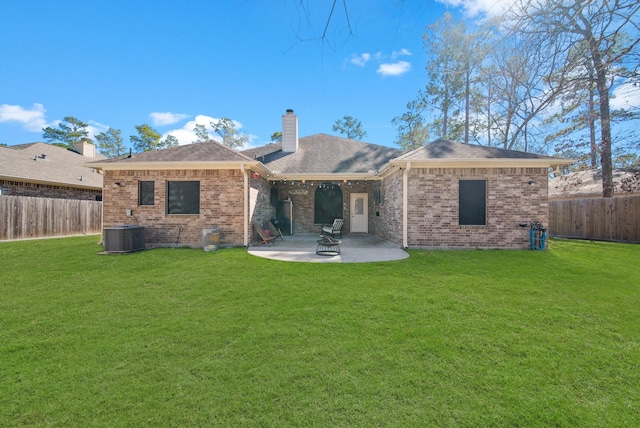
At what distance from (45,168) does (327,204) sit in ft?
49.9

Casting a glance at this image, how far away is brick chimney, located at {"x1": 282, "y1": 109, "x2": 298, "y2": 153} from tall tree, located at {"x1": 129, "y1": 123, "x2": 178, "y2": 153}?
3096 cm

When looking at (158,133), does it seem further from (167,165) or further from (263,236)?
(263,236)

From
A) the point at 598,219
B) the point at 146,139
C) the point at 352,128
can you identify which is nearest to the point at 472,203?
the point at 598,219

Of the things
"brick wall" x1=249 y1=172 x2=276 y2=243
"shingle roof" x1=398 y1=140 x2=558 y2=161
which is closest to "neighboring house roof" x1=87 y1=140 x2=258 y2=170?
"brick wall" x1=249 y1=172 x2=276 y2=243

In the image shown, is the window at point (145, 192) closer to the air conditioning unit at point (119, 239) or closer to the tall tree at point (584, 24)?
the air conditioning unit at point (119, 239)

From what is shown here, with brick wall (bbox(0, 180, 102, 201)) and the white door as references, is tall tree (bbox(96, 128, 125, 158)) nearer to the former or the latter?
Result: brick wall (bbox(0, 180, 102, 201))

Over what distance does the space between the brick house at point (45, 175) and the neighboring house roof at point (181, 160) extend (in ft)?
21.7

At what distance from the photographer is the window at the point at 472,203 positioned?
28.7ft

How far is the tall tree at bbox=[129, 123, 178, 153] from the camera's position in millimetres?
37062

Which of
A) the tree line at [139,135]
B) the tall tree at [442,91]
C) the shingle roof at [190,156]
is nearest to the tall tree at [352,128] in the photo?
the tall tree at [442,91]

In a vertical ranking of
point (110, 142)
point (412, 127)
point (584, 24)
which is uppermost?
point (110, 142)

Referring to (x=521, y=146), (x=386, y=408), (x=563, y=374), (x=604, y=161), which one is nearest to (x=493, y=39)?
(x=563, y=374)

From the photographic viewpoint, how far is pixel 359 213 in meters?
13.8

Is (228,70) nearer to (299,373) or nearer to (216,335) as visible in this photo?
(216,335)
